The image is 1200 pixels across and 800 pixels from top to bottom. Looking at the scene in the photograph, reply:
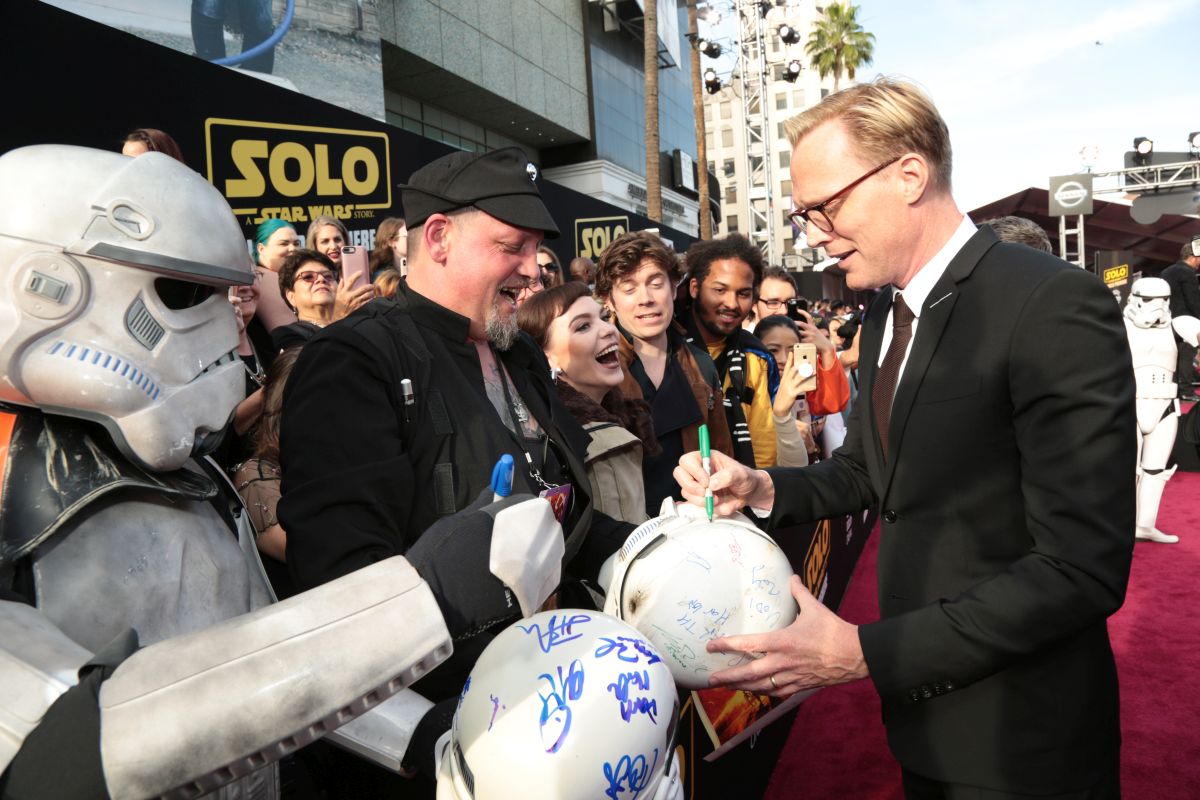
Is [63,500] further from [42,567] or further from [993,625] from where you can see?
[993,625]

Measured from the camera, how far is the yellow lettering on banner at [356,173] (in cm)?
550

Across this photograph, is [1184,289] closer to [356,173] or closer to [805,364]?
[805,364]

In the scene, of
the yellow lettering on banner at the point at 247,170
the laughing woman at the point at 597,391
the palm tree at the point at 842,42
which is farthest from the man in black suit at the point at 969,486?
the palm tree at the point at 842,42

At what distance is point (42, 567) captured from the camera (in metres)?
1.22

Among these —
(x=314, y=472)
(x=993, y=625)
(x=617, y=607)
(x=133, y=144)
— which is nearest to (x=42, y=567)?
(x=314, y=472)

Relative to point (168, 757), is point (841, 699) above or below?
below

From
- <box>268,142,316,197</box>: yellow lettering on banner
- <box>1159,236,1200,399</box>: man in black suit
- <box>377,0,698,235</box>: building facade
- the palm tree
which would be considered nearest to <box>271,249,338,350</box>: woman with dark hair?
<box>268,142,316,197</box>: yellow lettering on banner

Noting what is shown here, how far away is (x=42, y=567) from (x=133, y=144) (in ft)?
Result: 8.03

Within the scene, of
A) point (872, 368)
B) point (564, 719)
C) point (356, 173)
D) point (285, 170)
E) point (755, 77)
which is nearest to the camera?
point (564, 719)

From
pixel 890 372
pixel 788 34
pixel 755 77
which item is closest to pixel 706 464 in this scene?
pixel 890 372

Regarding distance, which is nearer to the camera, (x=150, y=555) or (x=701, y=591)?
(x=150, y=555)
